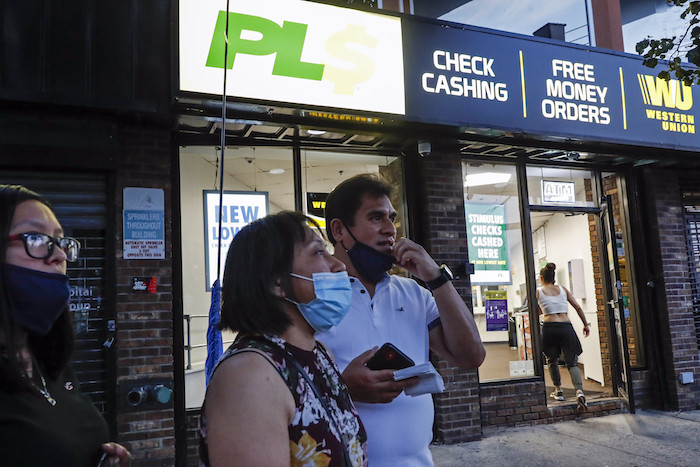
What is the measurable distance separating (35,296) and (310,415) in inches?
37.3

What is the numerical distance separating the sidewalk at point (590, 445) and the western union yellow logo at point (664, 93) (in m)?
4.20

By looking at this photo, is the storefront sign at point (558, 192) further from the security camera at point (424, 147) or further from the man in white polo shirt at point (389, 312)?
the man in white polo shirt at point (389, 312)

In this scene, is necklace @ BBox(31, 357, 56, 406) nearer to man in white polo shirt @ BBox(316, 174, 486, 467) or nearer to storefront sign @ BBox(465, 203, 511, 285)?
man in white polo shirt @ BBox(316, 174, 486, 467)

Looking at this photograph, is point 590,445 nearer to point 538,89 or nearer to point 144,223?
point 538,89

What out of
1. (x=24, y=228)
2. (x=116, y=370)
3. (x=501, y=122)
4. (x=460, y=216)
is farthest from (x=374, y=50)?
(x=24, y=228)

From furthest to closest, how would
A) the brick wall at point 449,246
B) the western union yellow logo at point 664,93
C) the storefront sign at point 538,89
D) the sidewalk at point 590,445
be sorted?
the western union yellow logo at point 664,93
the brick wall at point 449,246
the storefront sign at point 538,89
the sidewalk at point 590,445

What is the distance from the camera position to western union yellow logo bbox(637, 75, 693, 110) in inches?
290

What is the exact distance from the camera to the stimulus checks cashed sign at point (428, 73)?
17.2 feet

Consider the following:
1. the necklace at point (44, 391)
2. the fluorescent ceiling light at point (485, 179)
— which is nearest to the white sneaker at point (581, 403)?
the fluorescent ceiling light at point (485, 179)

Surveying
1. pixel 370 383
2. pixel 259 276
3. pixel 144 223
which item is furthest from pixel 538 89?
pixel 259 276

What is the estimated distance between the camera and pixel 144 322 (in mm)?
5273

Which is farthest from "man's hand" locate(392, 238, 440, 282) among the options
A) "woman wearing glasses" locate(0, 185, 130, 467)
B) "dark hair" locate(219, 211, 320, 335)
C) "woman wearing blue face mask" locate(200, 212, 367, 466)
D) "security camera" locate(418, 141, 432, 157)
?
"security camera" locate(418, 141, 432, 157)

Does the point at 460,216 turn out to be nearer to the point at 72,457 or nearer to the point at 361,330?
the point at 361,330

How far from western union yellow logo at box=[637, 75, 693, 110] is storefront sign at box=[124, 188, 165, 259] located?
20.6 feet
